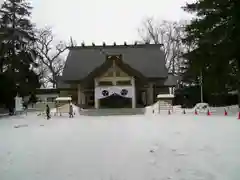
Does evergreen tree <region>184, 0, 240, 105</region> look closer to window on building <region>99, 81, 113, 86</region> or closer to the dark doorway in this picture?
window on building <region>99, 81, 113, 86</region>

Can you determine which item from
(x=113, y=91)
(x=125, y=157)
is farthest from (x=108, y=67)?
(x=125, y=157)

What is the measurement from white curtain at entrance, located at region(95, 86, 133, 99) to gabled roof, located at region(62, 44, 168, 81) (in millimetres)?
6608

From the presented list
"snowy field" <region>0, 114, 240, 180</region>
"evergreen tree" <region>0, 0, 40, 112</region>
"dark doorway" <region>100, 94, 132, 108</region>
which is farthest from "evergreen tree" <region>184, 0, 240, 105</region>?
"evergreen tree" <region>0, 0, 40, 112</region>

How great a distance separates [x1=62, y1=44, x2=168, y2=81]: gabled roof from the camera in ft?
123

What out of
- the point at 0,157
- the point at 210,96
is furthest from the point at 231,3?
the point at 0,157

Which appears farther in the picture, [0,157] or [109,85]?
[109,85]

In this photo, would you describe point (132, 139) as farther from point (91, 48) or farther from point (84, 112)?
point (91, 48)

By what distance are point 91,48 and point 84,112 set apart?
1659 cm

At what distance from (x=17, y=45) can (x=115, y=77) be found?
38.2 feet

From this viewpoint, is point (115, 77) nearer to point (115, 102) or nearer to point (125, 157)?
point (115, 102)

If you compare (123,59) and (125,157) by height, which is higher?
(123,59)

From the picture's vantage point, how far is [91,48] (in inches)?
1673

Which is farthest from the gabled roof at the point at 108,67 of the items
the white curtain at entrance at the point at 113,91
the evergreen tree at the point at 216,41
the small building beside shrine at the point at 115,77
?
the evergreen tree at the point at 216,41

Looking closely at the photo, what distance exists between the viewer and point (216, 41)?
21.8m
